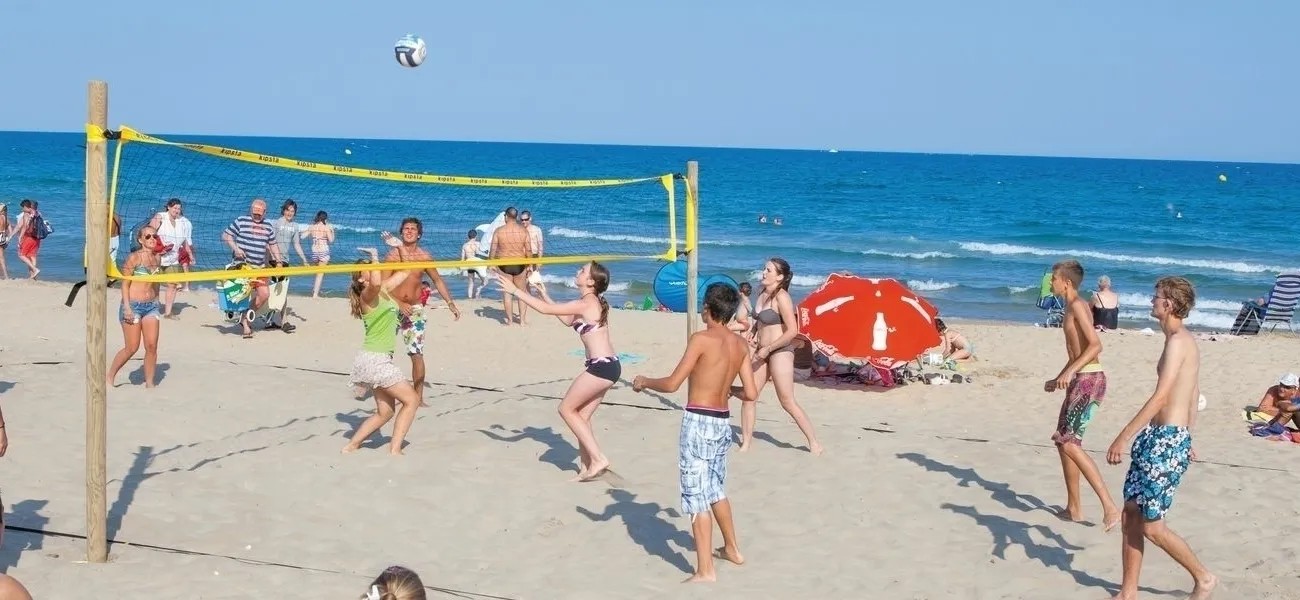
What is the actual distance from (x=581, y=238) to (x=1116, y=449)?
23.0 meters

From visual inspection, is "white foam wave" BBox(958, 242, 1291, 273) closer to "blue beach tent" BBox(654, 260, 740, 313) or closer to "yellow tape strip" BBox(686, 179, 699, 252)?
"blue beach tent" BBox(654, 260, 740, 313)

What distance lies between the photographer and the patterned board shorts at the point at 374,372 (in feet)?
24.3

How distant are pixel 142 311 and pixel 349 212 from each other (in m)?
19.3

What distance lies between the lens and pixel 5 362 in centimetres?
1012

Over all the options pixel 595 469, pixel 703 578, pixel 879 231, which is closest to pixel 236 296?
pixel 595 469

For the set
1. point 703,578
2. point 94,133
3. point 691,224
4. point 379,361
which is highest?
point 94,133

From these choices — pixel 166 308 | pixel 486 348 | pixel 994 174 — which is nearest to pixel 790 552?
pixel 486 348

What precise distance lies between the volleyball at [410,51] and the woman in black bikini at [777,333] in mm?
5505

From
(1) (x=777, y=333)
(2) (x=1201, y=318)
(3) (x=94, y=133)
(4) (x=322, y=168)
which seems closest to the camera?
(3) (x=94, y=133)

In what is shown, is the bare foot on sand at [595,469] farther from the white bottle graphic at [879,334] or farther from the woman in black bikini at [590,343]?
the white bottle graphic at [879,334]

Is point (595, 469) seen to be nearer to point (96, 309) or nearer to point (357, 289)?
point (357, 289)

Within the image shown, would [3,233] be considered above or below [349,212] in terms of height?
below

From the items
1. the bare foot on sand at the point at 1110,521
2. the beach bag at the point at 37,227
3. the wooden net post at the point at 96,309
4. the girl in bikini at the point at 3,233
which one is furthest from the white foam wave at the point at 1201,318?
the wooden net post at the point at 96,309

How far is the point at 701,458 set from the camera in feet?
18.5
